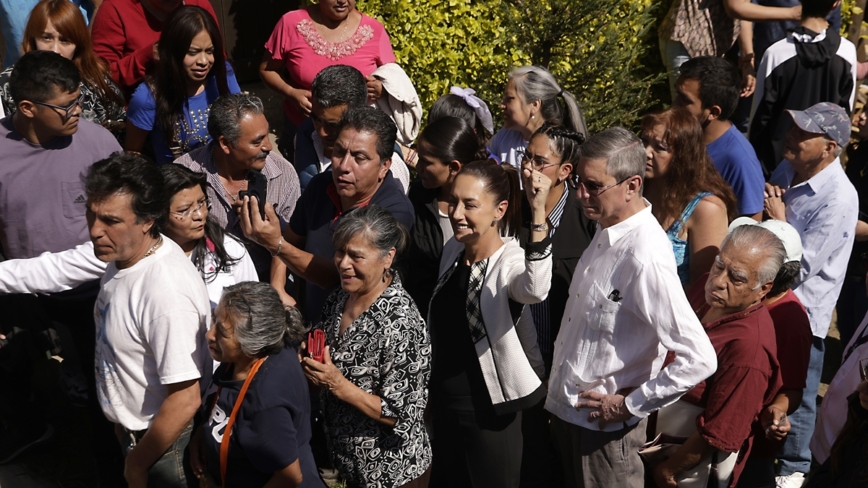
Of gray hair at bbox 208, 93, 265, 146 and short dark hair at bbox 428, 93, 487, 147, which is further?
short dark hair at bbox 428, 93, 487, 147

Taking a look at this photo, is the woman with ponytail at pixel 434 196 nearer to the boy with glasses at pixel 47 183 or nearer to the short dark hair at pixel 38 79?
the boy with glasses at pixel 47 183

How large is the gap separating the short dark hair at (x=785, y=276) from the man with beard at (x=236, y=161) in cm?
230

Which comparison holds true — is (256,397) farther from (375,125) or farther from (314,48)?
(314,48)

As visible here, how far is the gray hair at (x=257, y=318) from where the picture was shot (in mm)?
2994

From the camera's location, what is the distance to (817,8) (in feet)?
18.7

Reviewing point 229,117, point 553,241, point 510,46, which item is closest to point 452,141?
point 553,241

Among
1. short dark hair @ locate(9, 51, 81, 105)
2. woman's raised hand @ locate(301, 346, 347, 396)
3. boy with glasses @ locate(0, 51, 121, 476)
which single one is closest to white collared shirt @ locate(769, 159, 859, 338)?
woman's raised hand @ locate(301, 346, 347, 396)

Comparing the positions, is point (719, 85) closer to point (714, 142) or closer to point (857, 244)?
point (714, 142)

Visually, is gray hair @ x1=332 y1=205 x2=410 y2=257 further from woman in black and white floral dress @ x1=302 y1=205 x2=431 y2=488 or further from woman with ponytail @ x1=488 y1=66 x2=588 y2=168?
woman with ponytail @ x1=488 y1=66 x2=588 y2=168

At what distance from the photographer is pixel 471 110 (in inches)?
203

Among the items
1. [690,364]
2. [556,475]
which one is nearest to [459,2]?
[556,475]

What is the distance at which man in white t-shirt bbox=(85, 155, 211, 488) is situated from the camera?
3078 mm

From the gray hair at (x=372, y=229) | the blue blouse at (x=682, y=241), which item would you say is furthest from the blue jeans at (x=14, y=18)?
the blue blouse at (x=682, y=241)

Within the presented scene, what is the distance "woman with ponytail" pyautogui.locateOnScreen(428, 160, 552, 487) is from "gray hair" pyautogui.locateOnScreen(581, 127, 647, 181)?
0.84 feet
